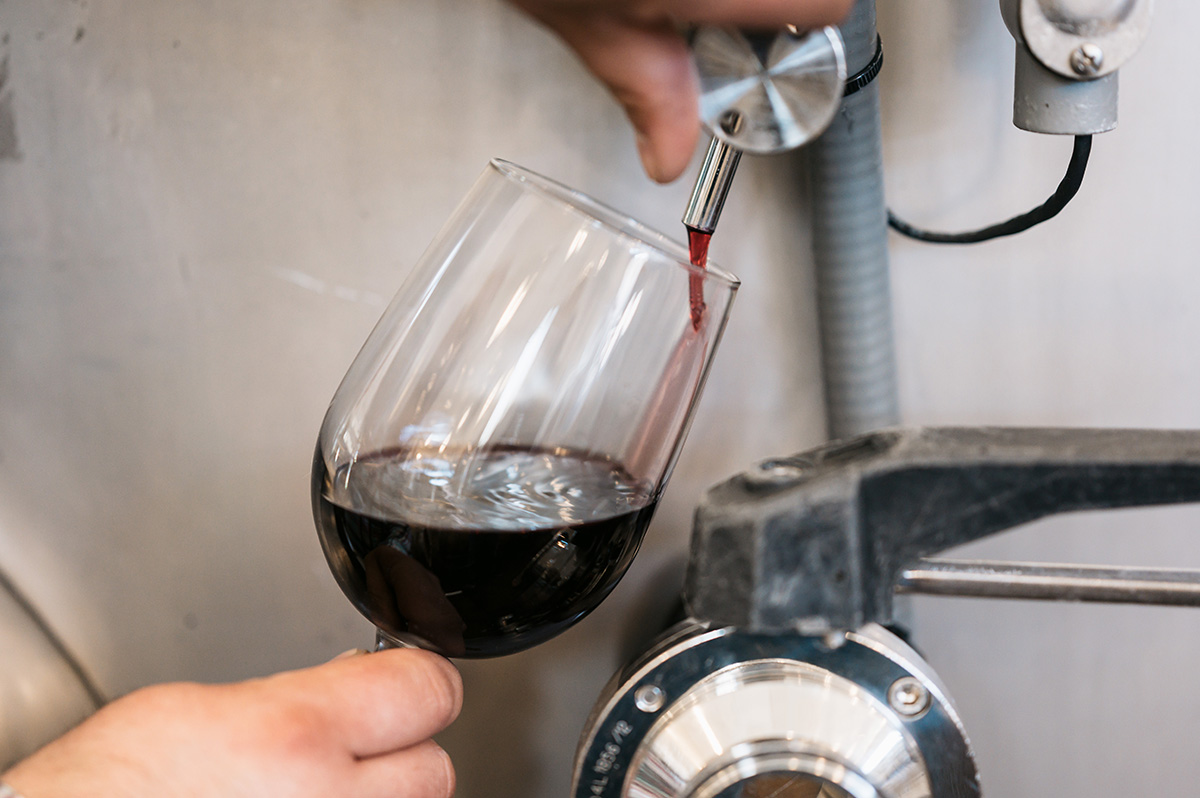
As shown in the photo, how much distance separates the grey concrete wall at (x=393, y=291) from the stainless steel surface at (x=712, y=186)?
14cm

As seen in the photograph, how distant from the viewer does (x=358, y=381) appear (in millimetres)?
351

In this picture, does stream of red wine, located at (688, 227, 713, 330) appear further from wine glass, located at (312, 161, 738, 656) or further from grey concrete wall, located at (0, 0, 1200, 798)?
grey concrete wall, located at (0, 0, 1200, 798)

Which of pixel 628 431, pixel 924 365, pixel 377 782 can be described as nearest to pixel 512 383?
pixel 628 431

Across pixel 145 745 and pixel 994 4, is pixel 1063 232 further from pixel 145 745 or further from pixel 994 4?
pixel 145 745

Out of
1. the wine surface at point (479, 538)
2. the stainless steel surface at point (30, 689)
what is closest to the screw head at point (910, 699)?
the wine surface at point (479, 538)

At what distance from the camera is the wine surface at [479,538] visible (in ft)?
1.07

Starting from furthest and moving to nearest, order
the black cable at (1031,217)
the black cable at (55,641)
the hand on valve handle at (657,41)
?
the black cable at (55,641) → the black cable at (1031,217) → the hand on valve handle at (657,41)

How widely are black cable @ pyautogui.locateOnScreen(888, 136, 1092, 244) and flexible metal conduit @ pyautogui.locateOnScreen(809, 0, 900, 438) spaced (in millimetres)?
24

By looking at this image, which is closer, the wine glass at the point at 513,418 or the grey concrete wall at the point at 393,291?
the wine glass at the point at 513,418

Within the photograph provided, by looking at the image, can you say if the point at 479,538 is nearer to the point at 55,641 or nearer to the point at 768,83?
the point at 768,83

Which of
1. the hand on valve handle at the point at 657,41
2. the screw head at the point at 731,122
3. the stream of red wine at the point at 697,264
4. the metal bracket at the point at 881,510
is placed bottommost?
the metal bracket at the point at 881,510

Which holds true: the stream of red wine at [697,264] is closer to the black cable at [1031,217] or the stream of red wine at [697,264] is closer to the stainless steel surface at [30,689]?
the black cable at [1031,217]

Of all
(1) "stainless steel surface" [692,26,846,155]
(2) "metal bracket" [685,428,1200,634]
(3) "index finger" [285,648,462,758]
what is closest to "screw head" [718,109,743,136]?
(1) "stainless steel surface" [692,26,846,155]

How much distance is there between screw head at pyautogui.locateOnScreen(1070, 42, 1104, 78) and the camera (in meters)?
0.33
